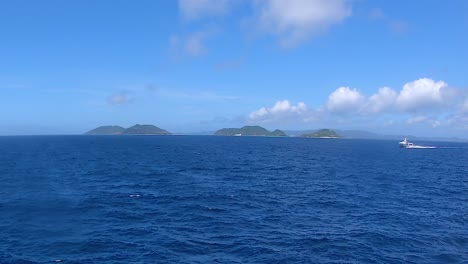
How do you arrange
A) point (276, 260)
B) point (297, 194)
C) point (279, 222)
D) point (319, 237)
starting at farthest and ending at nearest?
point (297, 194) < point (279, 222) < point (319, 237) < point (276, 260)

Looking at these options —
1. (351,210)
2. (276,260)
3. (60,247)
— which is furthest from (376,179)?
(60,247)

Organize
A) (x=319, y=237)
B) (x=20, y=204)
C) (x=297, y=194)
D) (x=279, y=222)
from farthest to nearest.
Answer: (x=297, y=194)
(x=20, y=204)
(x=279, y=222)
(x=319, y=237)

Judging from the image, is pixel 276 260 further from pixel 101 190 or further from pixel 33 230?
pixel 101 190

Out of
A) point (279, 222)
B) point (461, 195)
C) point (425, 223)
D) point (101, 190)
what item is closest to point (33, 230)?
point (101, 190)

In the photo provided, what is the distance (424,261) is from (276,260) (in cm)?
1646

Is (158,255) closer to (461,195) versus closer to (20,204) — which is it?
(20,204)

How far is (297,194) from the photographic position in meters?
76.4

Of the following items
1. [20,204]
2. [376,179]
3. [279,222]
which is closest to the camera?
[279,222]

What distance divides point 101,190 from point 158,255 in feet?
135

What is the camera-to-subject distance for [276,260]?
1558 inches

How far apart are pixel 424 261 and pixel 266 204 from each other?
2963 cm

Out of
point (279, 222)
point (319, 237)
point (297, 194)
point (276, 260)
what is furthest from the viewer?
point (297, 194)

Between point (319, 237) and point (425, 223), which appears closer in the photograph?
point (319, 237)

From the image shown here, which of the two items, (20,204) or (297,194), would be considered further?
(297,194)
